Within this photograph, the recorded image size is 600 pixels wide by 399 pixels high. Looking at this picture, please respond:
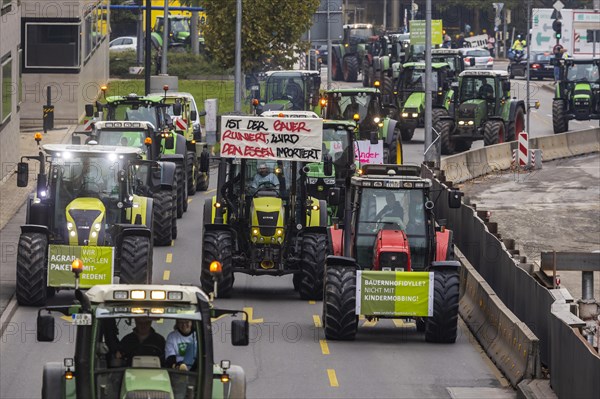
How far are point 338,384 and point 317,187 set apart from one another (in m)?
13.1

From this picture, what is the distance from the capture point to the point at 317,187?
3497 centimetres

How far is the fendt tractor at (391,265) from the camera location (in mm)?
24422

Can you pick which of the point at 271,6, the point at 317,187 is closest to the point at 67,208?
the point at 317,187

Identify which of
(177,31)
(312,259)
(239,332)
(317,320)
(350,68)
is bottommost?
(317,320)

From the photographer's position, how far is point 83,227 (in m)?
26.8

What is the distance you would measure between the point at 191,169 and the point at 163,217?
7185 mm

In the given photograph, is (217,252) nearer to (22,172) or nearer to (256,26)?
(22,172)

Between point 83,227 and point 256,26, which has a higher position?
point 256,26

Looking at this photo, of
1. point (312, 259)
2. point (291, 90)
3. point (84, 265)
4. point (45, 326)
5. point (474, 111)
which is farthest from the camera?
point (474, 111)

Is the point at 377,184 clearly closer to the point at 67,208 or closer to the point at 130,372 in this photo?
the point at 67,208

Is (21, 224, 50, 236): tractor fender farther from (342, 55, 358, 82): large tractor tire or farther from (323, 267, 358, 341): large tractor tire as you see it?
(342, 55, 358, 82): large tractor tire

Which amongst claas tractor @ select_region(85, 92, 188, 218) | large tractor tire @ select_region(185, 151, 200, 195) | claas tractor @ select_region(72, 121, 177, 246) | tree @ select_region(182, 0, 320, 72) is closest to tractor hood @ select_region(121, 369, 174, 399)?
claas tractor @ select_region(72, 121, 177, 246)

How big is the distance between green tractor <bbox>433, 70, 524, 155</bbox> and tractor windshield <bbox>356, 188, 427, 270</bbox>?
85.7 feet

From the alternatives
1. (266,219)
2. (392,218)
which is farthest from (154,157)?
(392,218)
